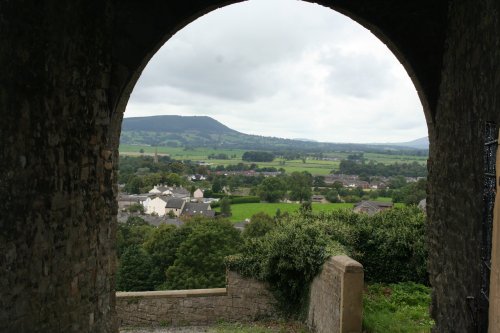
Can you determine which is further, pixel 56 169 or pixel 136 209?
pixel 136 209

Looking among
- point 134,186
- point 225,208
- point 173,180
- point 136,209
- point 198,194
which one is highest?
point 173,180

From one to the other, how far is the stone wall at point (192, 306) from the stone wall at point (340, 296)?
2.22 m

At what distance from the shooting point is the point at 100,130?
4586 mm

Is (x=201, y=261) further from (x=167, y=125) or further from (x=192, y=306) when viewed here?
(x=167, y=125)

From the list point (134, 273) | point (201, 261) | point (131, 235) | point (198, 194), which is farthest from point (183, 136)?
point (134, 273)

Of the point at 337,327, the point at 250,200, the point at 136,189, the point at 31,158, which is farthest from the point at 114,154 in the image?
the point at 136,189

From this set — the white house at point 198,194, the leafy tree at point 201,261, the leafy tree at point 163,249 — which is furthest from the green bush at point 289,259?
the white house at point 198,194

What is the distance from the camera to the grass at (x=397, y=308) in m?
7.23

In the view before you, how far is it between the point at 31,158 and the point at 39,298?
994 mm

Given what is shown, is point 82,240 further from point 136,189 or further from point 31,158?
point 136,189

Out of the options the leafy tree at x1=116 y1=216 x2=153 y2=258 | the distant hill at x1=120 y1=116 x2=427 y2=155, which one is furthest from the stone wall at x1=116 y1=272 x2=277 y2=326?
the distant hill at x1=120 y1=116 x2=427 y2=155

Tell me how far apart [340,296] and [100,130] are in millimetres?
4917

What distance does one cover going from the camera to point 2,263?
9.82 feet

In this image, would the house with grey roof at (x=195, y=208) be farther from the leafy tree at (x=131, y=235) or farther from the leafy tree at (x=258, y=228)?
the leafy tree at (x=258, y=228)
